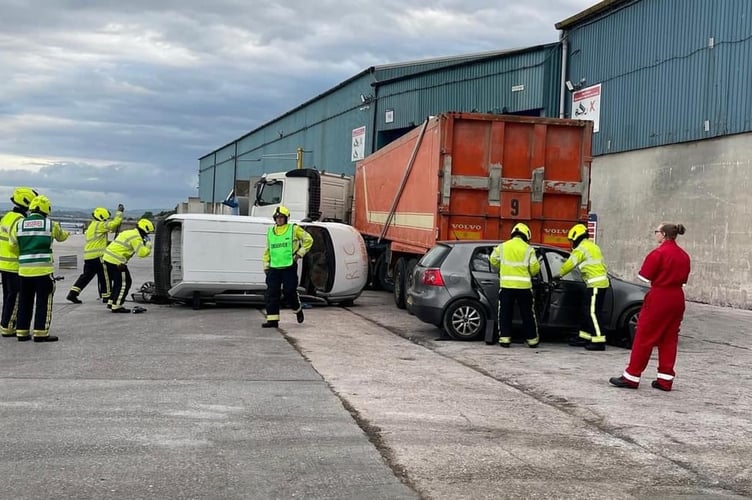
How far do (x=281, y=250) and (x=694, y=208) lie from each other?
37.0 ft

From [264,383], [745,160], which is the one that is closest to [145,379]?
[264,383]

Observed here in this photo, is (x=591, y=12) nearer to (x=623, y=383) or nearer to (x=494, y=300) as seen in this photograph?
(x=494, y=300)

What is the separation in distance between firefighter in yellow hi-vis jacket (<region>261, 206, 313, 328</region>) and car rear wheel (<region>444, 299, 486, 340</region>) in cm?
244

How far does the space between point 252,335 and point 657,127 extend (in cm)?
1356

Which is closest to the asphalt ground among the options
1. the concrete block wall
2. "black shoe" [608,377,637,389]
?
"black shoe" [608,377,637,389]

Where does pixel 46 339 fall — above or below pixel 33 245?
below

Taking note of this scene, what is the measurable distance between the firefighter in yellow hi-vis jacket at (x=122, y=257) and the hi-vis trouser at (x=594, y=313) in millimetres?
7208

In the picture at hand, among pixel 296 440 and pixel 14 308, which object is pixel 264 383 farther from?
pixel 14 308

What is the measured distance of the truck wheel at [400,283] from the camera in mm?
16562

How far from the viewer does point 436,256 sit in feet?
39.9

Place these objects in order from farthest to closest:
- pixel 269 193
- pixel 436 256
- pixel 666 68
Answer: pixel 269 193 < pixel 666 68 < pixel 436 256

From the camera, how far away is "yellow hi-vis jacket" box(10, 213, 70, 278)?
10352 mm

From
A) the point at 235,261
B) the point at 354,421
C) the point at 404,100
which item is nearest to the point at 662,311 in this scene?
the point at 354,421

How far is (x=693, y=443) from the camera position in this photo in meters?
6.16
